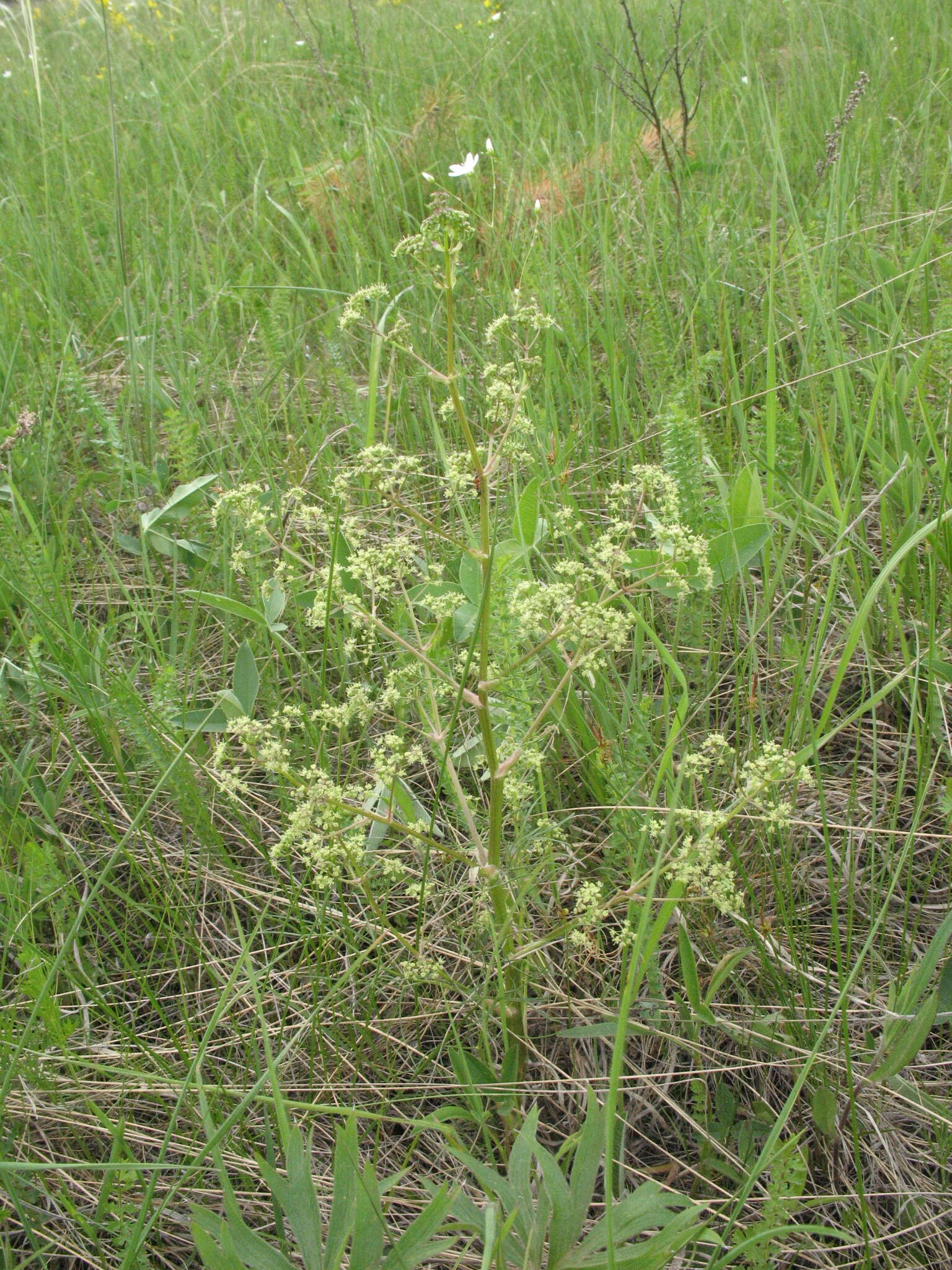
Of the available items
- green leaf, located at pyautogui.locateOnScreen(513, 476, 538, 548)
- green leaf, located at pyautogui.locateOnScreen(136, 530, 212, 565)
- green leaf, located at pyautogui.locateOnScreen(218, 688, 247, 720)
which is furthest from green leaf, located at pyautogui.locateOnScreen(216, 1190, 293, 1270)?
green leaf, located at pyautogui.locateOnScreen(136, 530, 212, 565)

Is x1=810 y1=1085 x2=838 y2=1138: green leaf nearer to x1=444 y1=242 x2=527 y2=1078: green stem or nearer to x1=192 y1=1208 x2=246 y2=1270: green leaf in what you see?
x1=444 y1=242 x2=527 y2=1078: green stem

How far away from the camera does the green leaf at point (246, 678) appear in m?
1.84

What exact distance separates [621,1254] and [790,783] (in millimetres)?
837

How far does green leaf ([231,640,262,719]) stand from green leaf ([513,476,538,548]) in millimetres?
586

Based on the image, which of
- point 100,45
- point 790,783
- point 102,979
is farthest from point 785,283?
point 100,45

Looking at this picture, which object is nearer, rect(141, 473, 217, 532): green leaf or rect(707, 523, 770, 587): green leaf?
rect(707, 523, 770, 587): green leaf

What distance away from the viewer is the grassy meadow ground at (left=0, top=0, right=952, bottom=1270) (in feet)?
4.19

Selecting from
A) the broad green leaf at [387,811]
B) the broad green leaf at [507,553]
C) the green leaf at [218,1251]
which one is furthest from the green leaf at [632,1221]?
the broad green leaf at [507,553]

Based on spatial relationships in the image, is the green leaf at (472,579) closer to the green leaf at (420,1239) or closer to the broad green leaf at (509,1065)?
the broad green leaf at (509,1065)

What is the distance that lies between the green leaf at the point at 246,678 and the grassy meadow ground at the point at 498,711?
0.03 metres

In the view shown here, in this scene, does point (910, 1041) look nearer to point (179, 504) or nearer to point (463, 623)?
point (463, 623)

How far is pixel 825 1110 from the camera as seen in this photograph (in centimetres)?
125

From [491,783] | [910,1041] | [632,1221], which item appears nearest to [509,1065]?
[632,1221]

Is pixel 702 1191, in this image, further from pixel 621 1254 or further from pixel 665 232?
pixel 665 232
